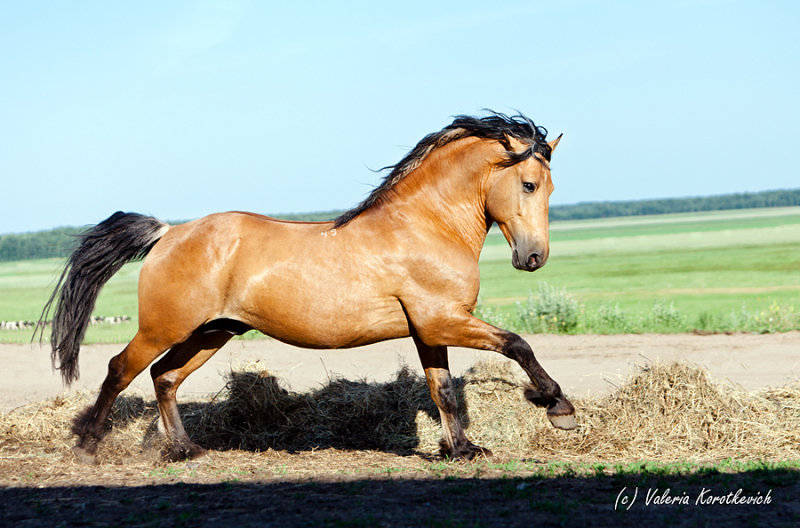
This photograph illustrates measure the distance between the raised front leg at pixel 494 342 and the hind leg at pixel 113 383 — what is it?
2150mm

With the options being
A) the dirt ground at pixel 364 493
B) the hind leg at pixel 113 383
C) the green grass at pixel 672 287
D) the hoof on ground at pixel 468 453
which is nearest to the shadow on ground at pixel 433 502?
the dirt ground at pixel 364 493

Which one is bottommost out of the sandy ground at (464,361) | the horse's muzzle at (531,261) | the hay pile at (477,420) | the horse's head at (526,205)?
the sandy ground at (464,361)

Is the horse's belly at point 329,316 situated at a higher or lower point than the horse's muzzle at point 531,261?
lower

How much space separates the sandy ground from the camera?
9.90 m

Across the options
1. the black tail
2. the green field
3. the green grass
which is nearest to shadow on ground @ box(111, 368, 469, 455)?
the black tail

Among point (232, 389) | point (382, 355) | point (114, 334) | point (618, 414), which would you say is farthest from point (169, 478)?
point (114, 334)

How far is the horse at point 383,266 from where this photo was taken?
5.80 metres

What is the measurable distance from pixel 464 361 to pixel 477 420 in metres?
4.72

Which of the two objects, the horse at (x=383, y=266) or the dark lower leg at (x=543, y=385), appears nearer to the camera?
the dark lower leg at (x=543, y=385)

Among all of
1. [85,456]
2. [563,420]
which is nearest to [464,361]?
[563,420]

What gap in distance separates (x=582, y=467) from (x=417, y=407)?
91.0 inches

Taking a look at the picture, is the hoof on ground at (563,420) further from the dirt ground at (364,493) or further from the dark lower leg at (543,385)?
the dirt ground at (364,493)

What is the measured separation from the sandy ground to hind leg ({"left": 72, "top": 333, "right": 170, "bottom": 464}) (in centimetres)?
269

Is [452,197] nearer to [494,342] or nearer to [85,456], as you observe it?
[494,342]
